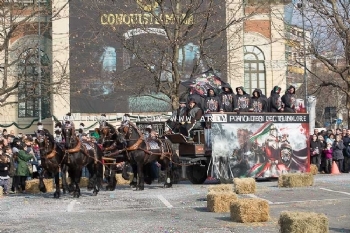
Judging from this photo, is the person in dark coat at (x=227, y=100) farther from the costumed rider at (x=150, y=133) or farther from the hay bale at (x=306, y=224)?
the hay bale at (x=306, y=224)

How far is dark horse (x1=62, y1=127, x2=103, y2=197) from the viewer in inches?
795

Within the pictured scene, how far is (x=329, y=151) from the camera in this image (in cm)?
2944

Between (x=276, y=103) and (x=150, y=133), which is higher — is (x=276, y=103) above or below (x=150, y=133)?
above

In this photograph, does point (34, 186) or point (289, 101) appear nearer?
point (34, 186)

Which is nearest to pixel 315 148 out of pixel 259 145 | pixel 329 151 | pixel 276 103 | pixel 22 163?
pixel 329 151

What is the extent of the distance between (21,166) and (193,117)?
5.33 m

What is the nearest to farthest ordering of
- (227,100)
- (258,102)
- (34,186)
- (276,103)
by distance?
(34,186) → (227,100) → (258,102) → (276,103)

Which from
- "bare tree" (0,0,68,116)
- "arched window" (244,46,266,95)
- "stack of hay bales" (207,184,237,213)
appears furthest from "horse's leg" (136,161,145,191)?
"arched window" (244,46,266,95)

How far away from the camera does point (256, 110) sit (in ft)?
80.1

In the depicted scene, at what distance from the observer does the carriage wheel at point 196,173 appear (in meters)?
24.5

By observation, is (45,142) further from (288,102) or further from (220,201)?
(288,102)

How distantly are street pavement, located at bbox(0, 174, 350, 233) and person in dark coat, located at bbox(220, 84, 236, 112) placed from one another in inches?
108

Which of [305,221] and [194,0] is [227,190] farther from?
[194,0]

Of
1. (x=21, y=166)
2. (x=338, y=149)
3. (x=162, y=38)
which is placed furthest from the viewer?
(x=162, y=38)
